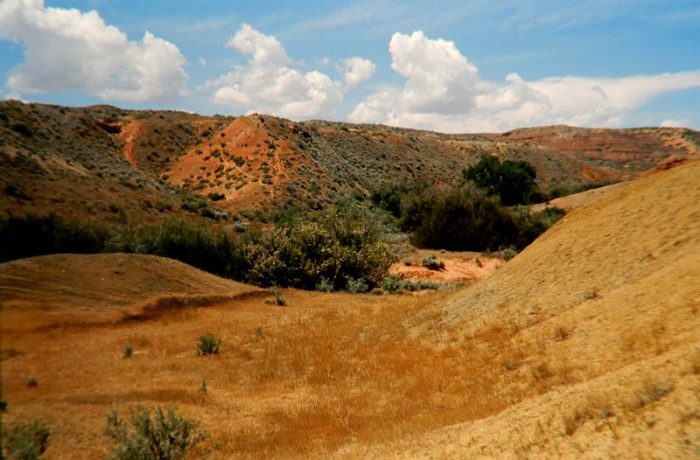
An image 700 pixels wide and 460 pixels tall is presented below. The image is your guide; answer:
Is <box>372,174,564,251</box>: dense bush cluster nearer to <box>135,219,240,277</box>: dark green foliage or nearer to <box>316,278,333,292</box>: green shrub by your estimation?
<box>316,278,333,292</box>: green shrub

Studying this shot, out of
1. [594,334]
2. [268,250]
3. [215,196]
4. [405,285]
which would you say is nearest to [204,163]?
[215,196]

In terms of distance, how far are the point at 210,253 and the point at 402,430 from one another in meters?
18.2

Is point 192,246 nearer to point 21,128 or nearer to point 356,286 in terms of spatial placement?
point 356,286

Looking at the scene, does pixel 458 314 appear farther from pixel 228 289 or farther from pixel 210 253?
pixel 210 253

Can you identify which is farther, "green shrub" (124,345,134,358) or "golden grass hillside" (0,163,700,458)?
"green shrub" (124,345,134,358)

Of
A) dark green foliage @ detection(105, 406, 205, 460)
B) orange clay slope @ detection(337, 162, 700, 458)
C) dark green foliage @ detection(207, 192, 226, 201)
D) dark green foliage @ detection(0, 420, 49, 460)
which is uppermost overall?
dark green foliage @ detection(207, 192, 226, 201)

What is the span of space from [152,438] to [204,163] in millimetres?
58785

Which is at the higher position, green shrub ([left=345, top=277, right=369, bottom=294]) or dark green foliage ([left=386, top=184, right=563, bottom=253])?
dark green foliage ([left=386, top=184, right=563, bottom=253])

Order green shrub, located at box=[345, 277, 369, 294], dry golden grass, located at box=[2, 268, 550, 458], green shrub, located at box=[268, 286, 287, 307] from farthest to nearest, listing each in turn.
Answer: green shrub, located at box=[345, 277, 369, 294] → green shrub, located at box=[268, 286, 287, 307] → dry golden grass, located at box=[2, 268, 550, 458]

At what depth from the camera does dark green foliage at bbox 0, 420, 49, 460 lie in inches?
222

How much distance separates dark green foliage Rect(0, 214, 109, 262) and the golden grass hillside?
13.7 ft

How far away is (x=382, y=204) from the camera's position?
2141 inches

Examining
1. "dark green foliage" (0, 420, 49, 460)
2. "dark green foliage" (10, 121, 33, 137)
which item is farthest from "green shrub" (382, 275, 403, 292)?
"dark green foliage" (10, 121, 33, 137)

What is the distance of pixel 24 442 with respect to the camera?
5789mm
